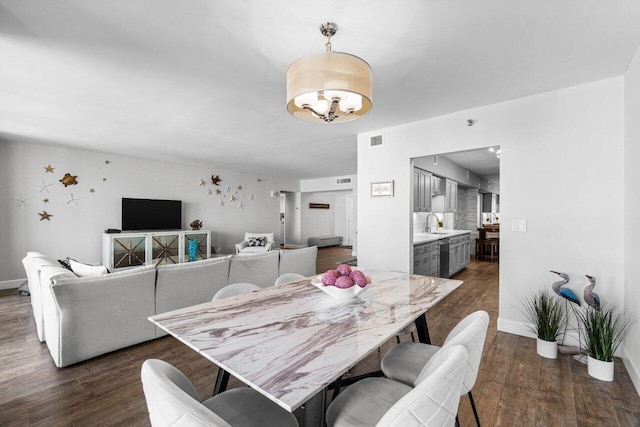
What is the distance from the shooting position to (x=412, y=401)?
0.77 m

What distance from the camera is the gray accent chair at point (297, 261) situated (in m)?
4.20

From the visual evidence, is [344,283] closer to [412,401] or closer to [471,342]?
[471,342]

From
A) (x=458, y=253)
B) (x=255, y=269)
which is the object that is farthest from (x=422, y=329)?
(x=458, y=253)

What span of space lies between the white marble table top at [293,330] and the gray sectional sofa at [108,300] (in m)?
1.51

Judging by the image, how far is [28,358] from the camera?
2531 millimetres

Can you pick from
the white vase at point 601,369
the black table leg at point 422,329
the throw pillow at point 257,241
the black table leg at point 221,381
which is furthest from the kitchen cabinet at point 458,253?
the black table leg at point 221,381

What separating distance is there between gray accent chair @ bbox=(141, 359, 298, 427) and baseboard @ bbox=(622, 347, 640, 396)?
257cm

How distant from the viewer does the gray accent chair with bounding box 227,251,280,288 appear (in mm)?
3562

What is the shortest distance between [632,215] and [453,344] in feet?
7.27

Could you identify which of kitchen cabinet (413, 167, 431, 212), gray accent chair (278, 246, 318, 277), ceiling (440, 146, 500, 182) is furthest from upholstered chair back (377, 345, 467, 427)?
ceiling (440, 146, 500, 182)

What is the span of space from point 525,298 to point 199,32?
12.4 ft

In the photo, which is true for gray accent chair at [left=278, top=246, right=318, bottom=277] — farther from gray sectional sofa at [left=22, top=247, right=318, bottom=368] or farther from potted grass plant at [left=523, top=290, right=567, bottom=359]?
potted grass plant at [left=523, top=290, right=567, bottom=359]

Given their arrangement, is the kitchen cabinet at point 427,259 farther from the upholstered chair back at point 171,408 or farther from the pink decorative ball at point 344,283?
the upholstered chair back at point 171,408

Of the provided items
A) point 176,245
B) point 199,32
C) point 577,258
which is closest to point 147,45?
point 199,32
